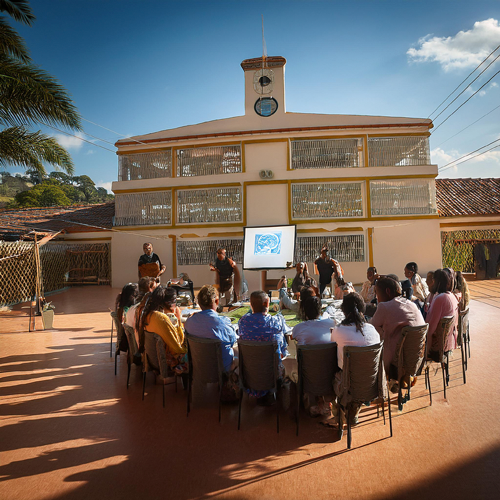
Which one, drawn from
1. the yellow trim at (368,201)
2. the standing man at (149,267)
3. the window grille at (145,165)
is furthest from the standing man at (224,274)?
the window grille at (145,165)

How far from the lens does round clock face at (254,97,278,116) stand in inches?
481

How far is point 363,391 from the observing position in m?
2.66

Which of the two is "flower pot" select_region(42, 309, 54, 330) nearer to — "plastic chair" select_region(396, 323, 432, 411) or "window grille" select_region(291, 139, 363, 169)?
"plastic chair" select_region(396, 323, 432, 411)

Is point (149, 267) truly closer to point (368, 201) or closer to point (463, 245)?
point (368, 201)

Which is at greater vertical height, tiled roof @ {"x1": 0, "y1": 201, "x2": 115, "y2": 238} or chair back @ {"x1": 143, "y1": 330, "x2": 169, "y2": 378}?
tiled roof @ {"x1": 0, "y1": 201, "x2": 115, "y2": 238}

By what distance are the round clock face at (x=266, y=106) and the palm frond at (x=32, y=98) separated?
702 cm

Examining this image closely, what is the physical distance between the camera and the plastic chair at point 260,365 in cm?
285

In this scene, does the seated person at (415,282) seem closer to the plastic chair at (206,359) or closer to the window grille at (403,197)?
the plastic chair at (206,359)

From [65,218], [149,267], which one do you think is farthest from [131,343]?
[65,218]

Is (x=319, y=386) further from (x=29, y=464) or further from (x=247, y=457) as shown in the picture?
(x=29, y=464)

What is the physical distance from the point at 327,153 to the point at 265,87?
3356mm

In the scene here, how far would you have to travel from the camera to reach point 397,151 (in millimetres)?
11734

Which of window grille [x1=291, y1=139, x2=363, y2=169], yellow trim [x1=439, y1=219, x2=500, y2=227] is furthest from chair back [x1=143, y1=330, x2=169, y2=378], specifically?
yellow trim [x1=439, y1=219, x2=500, y2=227]

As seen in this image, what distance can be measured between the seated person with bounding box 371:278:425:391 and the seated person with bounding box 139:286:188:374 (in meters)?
1.98
